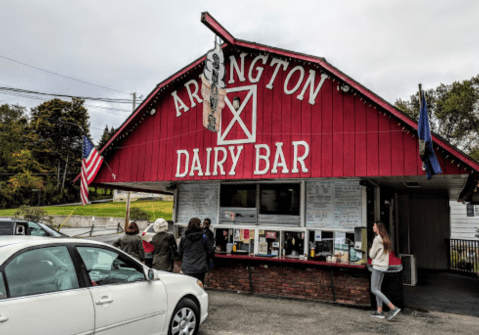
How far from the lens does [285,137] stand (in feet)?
29.2

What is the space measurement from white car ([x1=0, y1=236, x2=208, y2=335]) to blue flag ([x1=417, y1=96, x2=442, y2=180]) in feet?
15.4

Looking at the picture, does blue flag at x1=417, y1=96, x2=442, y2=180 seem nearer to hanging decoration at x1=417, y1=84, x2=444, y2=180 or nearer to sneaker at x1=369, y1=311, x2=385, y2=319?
hanging decoration at x1=417, y1=84, x2=444, y2=180

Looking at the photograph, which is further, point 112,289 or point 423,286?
point 423,286

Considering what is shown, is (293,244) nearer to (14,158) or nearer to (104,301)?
(104,301)

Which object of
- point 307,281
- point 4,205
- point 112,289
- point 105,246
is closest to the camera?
point 112,289

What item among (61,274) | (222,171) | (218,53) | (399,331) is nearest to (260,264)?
(222,171)

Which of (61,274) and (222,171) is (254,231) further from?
(61,274)

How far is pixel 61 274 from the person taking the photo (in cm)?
405

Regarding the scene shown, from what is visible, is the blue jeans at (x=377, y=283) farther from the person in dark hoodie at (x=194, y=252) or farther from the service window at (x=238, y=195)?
the service window at (x=238, y=195)

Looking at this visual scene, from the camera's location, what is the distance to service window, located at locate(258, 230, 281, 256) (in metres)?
9.55

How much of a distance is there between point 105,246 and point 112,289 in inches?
21.5

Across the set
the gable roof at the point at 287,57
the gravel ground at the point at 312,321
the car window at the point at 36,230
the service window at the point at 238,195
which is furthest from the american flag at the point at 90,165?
the gravel ground at the point at 312,321

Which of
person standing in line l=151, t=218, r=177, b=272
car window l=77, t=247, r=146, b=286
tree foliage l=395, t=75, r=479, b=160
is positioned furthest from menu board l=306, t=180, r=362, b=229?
tree foliage l=395, t=75, r=479, b=160

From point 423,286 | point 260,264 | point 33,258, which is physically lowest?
point 423,286
